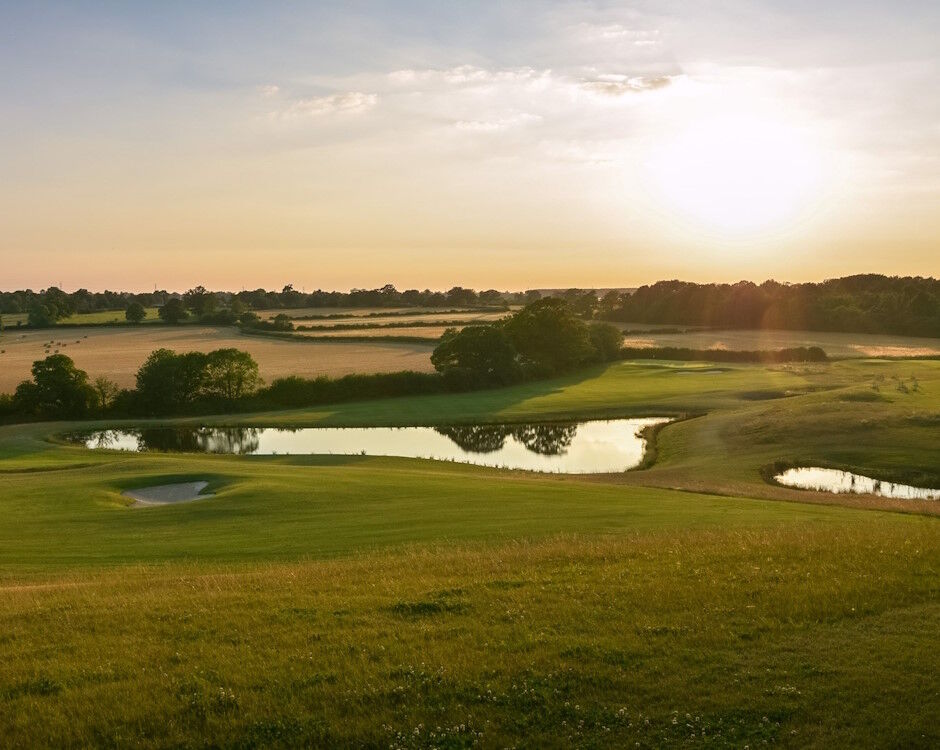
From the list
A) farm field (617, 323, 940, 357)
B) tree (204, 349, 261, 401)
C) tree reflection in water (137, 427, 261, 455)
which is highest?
farm field (617, 323, 940, 357)

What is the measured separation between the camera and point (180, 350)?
124 meters

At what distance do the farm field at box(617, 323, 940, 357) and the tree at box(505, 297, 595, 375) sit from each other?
20.8 metres

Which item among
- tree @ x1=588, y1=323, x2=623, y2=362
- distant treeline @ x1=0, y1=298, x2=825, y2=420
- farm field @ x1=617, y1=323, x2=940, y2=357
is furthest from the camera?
farm field @ x1=617, y1=323, x2=940, y2=357

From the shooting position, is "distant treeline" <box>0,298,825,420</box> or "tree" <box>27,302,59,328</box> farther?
"tree" <box>27,302,59,328</box>

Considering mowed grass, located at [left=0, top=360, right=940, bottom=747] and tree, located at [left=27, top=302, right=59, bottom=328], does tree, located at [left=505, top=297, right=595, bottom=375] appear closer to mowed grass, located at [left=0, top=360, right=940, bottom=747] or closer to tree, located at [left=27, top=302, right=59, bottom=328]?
mowed grass, located at [left=0, top=360, right=940, bottom=747]

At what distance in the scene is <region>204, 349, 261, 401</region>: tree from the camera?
3324 inches

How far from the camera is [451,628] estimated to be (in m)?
13.3

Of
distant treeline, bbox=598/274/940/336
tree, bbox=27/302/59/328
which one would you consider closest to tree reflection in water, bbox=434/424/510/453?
distant treeline, bbox=598/274/940/336

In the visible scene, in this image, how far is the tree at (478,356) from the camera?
315ft

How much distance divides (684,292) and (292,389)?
106456 millimetres

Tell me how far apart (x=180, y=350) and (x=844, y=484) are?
100 meters

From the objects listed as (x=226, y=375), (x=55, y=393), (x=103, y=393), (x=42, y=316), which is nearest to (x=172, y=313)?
(x=42, y=316)

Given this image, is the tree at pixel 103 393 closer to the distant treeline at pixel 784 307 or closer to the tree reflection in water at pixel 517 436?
the tree reflection in water at pixel 517 436

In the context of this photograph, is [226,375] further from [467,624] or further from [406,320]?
[406,320]
